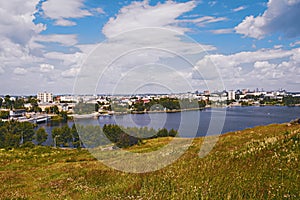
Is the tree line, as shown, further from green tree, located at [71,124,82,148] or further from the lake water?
the lake water

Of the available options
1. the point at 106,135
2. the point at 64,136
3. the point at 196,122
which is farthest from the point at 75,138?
the point at 196,122

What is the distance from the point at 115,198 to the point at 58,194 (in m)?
3.12

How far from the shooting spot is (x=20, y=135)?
127 metres

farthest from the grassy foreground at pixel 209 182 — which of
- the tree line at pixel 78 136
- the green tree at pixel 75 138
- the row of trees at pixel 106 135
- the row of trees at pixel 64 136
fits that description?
the row of trees at pixel 64 136

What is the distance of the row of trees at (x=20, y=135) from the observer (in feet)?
366

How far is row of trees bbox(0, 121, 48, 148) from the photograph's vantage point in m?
112

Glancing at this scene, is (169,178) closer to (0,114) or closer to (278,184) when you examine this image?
(278,184)

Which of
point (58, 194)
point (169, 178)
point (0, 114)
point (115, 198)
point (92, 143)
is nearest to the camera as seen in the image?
point (115, 198)

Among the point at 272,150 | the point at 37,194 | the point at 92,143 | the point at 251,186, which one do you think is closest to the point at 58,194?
the point at 37,194

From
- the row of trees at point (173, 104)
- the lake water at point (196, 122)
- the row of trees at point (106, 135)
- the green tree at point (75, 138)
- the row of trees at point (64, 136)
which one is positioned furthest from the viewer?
the row of trees at point (64, 136)

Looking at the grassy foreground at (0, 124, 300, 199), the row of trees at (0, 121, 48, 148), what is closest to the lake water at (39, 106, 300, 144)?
the row of trees at (0, 121, 48, 148)

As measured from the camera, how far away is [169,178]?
10.0 meters

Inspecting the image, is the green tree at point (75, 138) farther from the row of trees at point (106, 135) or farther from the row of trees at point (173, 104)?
the row of trees at point (173, 104)

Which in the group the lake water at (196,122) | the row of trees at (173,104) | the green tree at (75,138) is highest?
the row of trees at (173,104)
